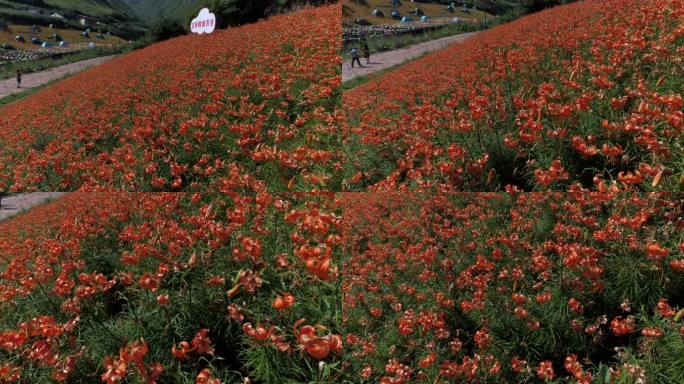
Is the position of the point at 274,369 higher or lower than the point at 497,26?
lower

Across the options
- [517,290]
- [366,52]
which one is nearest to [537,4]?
[366,52]

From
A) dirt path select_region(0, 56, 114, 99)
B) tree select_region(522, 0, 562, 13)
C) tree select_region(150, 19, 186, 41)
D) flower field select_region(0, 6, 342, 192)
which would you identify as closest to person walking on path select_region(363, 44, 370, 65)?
flower field select_region(0, 6, 342, 192)

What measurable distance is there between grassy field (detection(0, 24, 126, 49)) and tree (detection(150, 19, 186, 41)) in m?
0.47

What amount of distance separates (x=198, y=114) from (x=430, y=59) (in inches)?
61.4

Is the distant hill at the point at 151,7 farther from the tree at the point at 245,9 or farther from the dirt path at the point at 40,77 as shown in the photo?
the tree at the point at 245,9

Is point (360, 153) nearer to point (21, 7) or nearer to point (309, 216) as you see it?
point (309, 216)

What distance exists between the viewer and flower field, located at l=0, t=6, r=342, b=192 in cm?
216

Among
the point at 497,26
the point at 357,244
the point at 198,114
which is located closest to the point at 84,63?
the point at 198,114

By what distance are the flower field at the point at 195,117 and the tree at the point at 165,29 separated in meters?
0.05

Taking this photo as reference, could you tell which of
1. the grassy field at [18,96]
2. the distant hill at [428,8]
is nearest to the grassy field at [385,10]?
the distant hill at [428,8]

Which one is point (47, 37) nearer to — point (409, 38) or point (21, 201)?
point (21, 201)

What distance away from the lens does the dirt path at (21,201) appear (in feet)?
7.77

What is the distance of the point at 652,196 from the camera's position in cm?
159

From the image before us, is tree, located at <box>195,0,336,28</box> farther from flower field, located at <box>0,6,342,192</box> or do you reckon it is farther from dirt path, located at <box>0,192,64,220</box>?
dirt path, located at <box>0,192,64,220</box>
